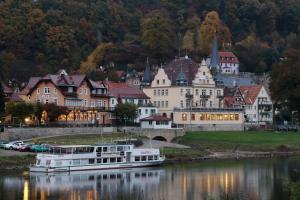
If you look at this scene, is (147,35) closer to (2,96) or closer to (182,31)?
(182,31)

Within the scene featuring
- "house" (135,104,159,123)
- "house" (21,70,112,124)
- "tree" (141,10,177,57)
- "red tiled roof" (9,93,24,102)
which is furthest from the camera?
"tree" (141,10,177,57)

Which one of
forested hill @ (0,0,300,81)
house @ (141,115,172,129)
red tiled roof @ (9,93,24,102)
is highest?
forested hill @ (0,0,300,81)

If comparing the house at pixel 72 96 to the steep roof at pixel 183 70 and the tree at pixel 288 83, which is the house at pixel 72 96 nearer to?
the steep roof at pixel 183 70

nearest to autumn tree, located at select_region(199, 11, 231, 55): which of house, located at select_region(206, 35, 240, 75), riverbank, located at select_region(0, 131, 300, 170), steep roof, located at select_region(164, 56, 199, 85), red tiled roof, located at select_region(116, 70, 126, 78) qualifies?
house, located at select_region(206, 35, 240, 75)

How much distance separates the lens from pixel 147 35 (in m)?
170

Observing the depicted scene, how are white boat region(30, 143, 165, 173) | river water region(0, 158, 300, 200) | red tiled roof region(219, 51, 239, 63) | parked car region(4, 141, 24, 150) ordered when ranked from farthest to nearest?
red tiled roof region(219, 51, 239, 63) → parked car region(4, 141, 24, 150) → white boat region(30, 143, 165, 173) → river water region(0, 158, 300, 200)

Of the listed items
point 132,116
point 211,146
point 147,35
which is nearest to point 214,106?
point 132,116

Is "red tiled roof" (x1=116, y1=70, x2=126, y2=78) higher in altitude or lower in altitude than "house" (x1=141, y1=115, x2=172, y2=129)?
higher

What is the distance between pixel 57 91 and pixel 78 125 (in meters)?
8.00

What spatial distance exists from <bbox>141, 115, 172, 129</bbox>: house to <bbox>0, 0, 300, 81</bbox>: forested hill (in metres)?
43.1

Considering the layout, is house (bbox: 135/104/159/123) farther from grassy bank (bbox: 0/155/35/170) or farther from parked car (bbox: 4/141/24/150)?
grassy bank (bbox: 0/155/35/170)

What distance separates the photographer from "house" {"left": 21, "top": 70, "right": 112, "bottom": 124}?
10612 centimetres

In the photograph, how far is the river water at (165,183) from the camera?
59.8 m

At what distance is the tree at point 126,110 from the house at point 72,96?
8.12ft
